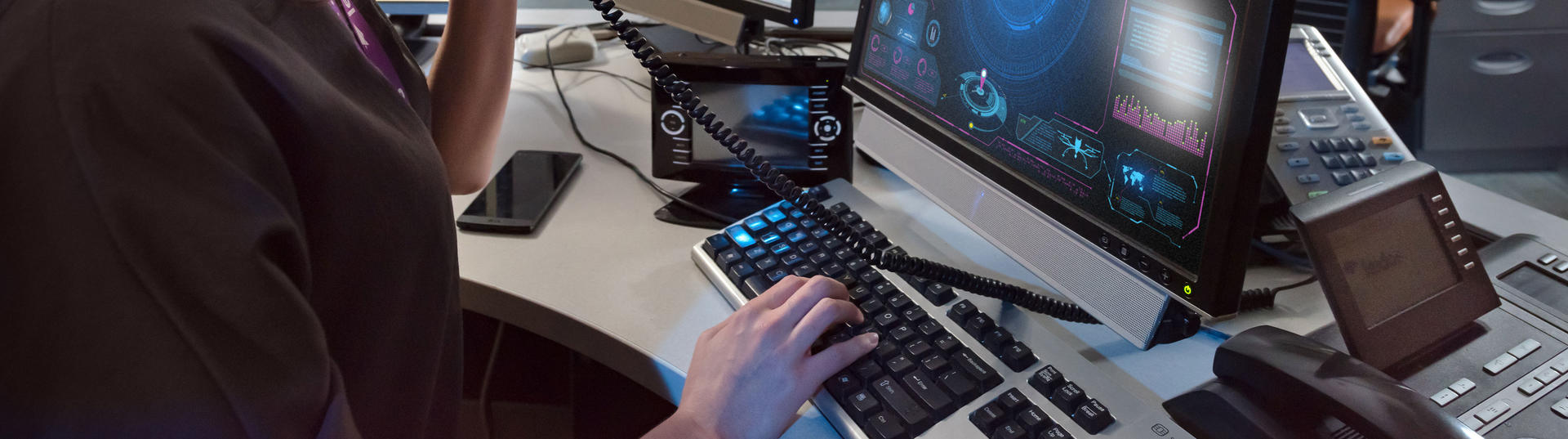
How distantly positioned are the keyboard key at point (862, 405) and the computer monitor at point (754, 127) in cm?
34

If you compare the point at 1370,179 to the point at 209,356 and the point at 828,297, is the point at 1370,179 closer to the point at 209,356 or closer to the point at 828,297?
the point at 828,297

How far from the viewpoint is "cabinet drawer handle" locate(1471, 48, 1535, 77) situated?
7.79ft

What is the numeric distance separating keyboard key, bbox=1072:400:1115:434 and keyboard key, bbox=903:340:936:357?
0.35ft

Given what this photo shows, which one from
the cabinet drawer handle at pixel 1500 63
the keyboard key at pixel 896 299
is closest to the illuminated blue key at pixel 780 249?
the keyboard key at pixel 896 299

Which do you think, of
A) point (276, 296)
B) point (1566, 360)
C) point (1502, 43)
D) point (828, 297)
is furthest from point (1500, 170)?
point (276, 296)

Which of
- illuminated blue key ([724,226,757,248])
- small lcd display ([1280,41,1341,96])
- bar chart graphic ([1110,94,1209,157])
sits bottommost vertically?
illuminated blue key ([724,226,757,248])

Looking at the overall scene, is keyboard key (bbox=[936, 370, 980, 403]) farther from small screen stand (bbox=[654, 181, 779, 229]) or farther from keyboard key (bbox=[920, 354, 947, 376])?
small screen stand (bbox=[654, 181, 779, 229])

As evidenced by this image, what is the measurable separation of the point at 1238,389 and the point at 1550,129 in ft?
8.57

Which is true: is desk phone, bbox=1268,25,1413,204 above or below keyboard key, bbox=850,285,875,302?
above

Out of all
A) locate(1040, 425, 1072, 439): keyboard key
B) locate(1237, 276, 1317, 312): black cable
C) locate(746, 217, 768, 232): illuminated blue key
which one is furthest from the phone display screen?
locate(1237, 276, 1317, 312): black cable

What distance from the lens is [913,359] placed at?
25.2 inches

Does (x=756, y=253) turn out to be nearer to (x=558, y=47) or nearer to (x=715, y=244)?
(x=715, y=244)

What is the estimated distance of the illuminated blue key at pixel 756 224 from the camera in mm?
832

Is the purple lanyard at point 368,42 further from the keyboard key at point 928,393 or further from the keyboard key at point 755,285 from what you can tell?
the keyboard key at point 928,393
